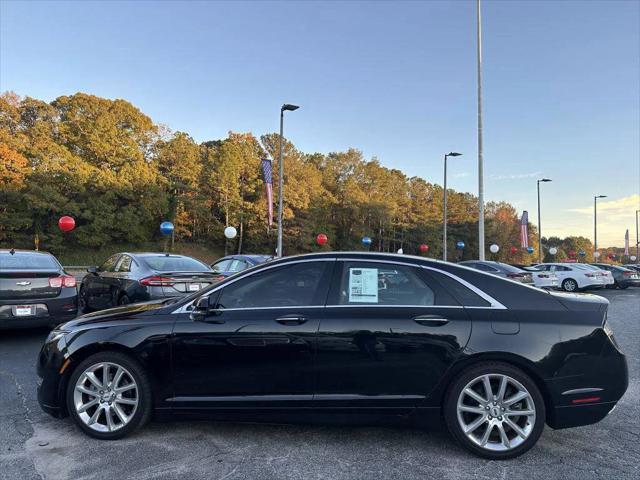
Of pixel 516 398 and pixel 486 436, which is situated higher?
pixel 516 398

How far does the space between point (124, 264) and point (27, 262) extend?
152 centimetres

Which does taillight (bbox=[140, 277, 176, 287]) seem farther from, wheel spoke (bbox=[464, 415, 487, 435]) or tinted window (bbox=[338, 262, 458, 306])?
wheel spoke (bbox=[464, 415, 487, 435])

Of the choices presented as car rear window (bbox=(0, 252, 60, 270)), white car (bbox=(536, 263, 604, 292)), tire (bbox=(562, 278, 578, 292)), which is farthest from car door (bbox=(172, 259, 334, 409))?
tire (bbox=(562, 278, 578, 292))

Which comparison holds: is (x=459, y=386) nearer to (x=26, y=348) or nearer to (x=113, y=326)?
(x=113, y=326)

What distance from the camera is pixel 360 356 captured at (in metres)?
3.36

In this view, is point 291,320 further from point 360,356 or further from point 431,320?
point 431,320

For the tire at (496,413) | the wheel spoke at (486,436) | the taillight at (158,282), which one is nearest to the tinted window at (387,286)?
the tire at (496,413)

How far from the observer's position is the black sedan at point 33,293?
6469 millimetres

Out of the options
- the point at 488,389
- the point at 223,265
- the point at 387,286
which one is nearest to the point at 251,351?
the point at 387,286

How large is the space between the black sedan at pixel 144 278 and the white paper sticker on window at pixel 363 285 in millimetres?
3750

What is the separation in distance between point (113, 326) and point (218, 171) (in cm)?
4406

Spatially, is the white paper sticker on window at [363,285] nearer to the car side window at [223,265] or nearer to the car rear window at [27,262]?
the car rear window at [27,262]

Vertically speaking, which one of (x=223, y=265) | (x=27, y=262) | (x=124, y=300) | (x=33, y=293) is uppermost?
(x=27, y=262)

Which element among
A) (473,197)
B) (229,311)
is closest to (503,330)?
(229,311)
